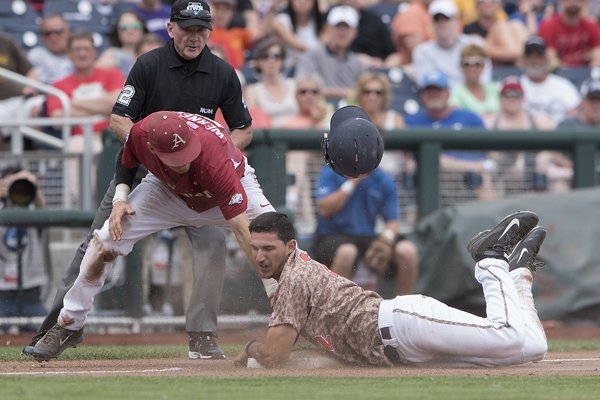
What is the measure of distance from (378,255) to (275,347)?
13.0 feet

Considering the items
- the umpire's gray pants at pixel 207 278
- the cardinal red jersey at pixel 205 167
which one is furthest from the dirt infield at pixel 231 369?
the cardinal red jersey at pixel 205 167

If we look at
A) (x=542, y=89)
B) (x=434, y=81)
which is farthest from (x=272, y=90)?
(x=542, y=89)

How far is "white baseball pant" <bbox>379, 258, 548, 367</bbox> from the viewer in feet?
22.1

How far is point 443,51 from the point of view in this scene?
44.1ft

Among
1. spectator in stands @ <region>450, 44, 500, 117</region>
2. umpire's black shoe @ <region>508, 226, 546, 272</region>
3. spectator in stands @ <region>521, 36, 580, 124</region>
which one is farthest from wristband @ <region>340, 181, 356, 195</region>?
spectator in stands @ <region>521, 36, 580, 124</region>

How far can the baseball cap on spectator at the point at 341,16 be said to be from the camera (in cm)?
1308

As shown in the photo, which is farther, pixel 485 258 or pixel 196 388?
pixel 485 258

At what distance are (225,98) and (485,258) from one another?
1986 millimetres

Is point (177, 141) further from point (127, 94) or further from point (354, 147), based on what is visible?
point (354, 147)

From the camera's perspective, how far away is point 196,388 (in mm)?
5887

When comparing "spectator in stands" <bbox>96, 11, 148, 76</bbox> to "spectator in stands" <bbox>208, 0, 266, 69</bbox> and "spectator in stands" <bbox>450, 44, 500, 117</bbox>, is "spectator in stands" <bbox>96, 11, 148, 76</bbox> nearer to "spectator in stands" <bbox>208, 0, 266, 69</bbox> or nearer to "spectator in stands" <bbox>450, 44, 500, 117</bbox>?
"spectator in stands" <bbox>208, 0, 266, 69</bbox>

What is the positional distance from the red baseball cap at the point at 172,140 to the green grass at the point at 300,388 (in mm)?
1259

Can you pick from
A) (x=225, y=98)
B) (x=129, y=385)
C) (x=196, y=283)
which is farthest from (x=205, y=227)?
(x=129, y=385)

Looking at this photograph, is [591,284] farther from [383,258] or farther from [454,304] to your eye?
[383,258]
